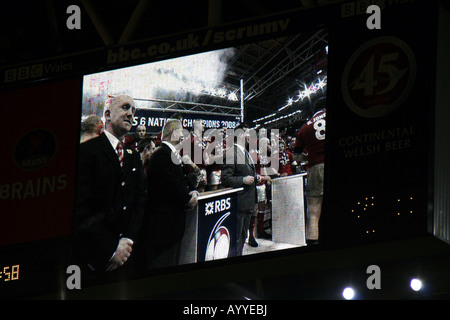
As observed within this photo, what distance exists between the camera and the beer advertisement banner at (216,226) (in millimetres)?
5027

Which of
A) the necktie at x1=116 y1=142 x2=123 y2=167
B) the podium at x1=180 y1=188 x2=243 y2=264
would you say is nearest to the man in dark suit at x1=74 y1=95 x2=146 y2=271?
the necktie at x1=116 y1=142 x2=123 y2=167

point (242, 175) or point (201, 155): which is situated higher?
point (201, 155)

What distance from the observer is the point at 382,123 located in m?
4.47

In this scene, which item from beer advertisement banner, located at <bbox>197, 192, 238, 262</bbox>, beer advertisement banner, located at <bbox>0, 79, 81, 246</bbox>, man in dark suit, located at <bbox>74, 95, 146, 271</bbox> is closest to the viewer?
beer advertisement banner, located at <bbox>197, 192, 238, 262</bbox>

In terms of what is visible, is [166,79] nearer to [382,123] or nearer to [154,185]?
[154,185]

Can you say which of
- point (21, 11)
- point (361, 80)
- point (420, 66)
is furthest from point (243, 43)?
point (21, 11)

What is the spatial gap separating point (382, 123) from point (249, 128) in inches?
43.5

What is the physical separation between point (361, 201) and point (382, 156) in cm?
31

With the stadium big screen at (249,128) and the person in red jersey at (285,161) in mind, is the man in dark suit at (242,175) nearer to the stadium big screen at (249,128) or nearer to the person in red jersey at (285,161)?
the stadium big screen at (249,128)

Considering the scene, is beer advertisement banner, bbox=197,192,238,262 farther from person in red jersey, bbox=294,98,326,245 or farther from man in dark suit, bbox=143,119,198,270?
person in red jersey, bbox=294,98,326,245

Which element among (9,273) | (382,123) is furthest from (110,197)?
(382,123)

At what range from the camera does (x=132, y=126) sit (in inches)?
219

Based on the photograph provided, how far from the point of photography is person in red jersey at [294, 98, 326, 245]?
15.4 ft

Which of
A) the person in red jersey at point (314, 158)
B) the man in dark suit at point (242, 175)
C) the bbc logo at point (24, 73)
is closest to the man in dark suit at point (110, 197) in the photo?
the man in dark suit at point (242, 175)
